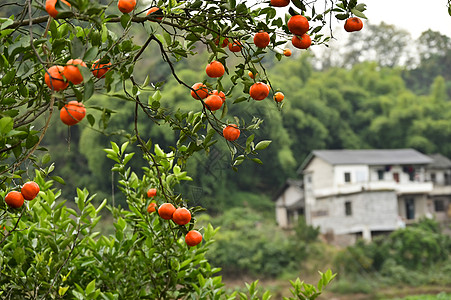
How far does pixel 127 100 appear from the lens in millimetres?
883

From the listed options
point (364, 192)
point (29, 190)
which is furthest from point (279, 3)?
point (364, 192)

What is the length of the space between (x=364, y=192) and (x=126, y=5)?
583 inches

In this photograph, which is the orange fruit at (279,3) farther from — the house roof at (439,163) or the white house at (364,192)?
the house roof at (439,163)

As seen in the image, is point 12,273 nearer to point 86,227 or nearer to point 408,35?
point 86,227

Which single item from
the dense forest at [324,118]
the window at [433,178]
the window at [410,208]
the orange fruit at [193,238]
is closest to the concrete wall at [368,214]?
the window at [410,208]

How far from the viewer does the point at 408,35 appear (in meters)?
25.7

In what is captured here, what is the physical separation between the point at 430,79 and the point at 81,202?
2610 centimetres

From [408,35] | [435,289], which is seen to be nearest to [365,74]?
[408,35]

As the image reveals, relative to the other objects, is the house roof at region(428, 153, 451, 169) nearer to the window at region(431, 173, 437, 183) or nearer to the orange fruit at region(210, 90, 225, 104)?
the window at region(431, 173, 437, 183)

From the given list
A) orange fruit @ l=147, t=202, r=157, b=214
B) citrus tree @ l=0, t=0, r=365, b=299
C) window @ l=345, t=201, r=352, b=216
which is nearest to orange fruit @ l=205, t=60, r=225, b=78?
citrus tree @ l=0, t=0, r=365, b=299

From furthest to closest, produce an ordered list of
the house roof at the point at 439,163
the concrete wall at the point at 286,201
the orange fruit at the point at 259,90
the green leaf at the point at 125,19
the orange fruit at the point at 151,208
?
the concrete wall at the point at 286,201, the house roof at the point at 439,163, the orange fruit at the point at 151,208, the orange fruit at the point at 259,90, the green leaf at the point at 125,19

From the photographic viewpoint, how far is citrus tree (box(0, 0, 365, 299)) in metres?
0.86

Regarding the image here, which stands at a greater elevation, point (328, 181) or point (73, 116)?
point (328, 181)

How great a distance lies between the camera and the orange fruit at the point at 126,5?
0.94 m
